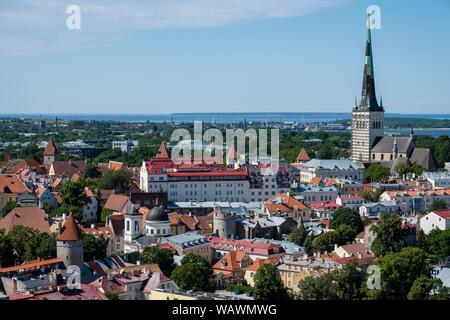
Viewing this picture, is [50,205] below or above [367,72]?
below

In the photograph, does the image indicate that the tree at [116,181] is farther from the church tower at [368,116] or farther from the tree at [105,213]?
the church tower at [368,116]

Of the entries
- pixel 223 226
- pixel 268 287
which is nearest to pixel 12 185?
pixel 223 226

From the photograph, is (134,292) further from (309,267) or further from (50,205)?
(50,205)

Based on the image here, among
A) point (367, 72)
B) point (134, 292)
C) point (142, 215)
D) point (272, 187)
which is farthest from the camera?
point (367, 72)

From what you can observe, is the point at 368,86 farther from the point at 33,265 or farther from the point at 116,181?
the point at 33,265
